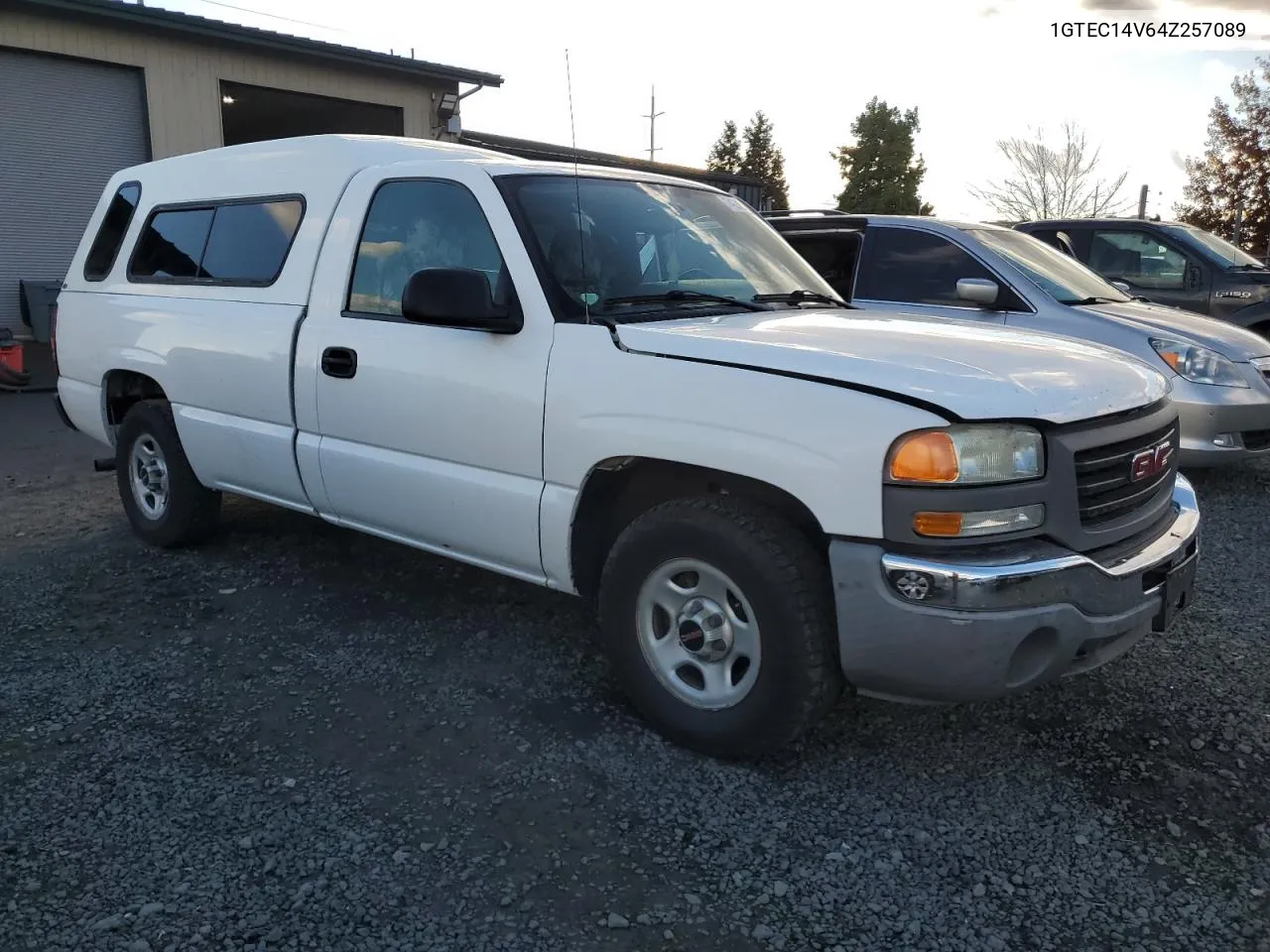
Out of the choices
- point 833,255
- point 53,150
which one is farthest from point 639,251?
point 53,150

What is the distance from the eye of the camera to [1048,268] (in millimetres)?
7078

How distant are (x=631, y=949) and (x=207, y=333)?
3.53 metres

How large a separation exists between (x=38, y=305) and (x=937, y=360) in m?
13.5

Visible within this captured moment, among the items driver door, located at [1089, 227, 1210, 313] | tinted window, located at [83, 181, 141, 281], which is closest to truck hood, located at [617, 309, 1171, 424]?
tinted window, located at [83, 181, 141, 281]

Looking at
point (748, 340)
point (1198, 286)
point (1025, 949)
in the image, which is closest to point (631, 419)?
point (748, 340)

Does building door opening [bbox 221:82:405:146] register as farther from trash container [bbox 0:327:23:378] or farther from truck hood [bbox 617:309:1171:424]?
truck hood [bbox 617:309:1171:424]

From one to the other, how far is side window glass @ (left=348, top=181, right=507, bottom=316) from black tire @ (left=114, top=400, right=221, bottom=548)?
63.3 inches

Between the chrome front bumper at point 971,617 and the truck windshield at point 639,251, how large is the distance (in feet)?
4.18

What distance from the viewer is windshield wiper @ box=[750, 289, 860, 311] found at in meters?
3.93

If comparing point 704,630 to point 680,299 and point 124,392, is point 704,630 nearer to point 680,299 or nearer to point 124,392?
point 680,299

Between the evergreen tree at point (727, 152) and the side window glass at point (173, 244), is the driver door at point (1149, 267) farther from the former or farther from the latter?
the evergreen tree at point (727, 152)

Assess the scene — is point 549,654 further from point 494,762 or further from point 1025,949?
point 1025,949

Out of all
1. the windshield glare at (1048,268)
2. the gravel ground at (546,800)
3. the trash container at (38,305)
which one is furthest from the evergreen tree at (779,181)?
the gravel ground at (546,800)

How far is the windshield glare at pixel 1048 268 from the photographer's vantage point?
675cm
